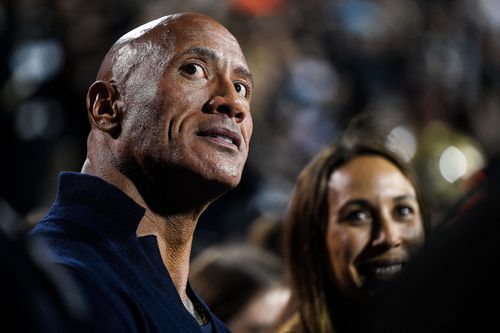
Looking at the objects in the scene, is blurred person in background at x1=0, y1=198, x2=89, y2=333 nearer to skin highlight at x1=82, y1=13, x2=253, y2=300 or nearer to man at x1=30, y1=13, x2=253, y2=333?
man at x1=30, y1=13, x2=253, y2=333

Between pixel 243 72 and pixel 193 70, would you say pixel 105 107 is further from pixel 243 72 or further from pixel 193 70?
pixel 243 72

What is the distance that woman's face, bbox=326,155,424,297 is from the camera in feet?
9.21

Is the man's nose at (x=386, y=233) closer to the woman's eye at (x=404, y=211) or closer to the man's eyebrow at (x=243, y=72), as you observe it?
the woman's eye at (x=404, y=211)

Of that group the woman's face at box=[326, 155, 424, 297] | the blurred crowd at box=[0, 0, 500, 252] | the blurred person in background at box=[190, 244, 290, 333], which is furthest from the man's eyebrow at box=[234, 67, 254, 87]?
the blurred person in background at box=[190, 244, 290, 333]

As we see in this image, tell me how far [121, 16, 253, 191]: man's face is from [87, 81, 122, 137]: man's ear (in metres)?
0.03

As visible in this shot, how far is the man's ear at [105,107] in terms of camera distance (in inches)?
86.7

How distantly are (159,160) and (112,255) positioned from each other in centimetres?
28

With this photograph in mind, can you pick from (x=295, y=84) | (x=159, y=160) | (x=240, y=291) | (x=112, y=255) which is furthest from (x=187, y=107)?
(x=295, y=84)

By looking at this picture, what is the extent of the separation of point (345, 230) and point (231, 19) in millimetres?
3763

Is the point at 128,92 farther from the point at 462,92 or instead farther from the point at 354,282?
the point at 462,92

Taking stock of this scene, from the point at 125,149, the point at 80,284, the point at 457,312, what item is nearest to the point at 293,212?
the point at 125,149

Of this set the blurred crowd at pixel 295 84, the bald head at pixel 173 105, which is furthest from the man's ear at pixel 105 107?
the blurred crowd at pixel 295 84

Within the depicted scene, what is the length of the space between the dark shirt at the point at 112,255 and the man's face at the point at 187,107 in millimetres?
147

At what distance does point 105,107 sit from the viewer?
223 centimetres
